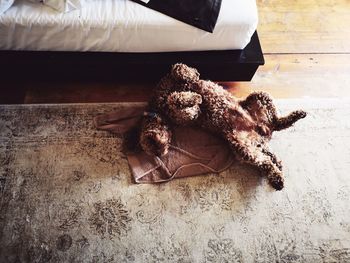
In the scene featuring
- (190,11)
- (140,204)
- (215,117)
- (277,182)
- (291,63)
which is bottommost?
(140,204)

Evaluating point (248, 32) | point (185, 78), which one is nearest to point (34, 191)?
point (185, 78)

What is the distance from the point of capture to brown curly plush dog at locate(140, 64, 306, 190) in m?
1.35

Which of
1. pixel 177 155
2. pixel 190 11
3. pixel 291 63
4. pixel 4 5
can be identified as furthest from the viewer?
pixel 291 63

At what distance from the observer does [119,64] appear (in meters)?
1.41

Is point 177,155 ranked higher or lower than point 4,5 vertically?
lower

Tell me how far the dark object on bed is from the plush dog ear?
0.18ft

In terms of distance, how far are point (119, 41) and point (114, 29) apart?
64 mm

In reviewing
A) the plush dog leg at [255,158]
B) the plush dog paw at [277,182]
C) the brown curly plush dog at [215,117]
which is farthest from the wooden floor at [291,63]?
the plush dog paw at [277,182]

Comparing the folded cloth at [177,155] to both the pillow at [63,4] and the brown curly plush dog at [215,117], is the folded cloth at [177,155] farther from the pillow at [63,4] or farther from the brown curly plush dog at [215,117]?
the pillow at [63,4]

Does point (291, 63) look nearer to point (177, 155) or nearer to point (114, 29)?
point (177, 155)

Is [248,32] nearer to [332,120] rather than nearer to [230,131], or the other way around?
[230,131]

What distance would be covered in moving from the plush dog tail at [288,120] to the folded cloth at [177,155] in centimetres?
26

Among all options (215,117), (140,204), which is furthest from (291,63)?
(140,204)

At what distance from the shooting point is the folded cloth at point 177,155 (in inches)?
55.8
